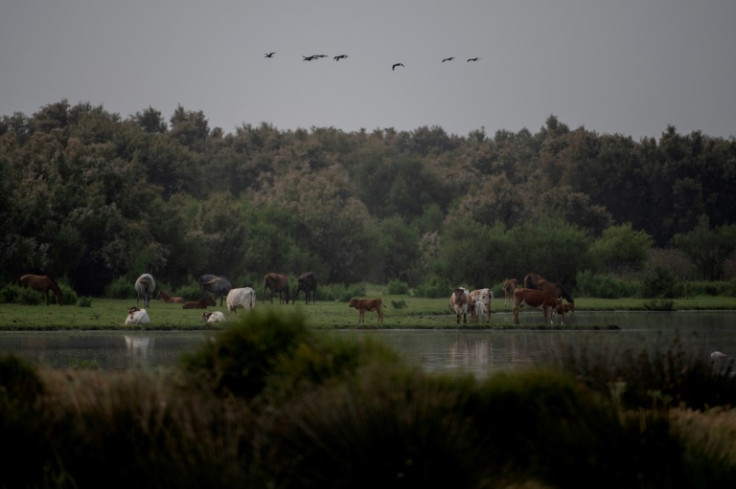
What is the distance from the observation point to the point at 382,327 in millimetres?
30875

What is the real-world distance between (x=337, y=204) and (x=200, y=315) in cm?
3860

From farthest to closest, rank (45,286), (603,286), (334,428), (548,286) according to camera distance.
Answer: (603,286) < (548,286) < (45,286) < (334,428)

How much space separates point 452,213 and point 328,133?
122ft

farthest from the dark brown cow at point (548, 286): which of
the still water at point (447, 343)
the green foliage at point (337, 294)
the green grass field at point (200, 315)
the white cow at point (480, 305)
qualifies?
the green foliage at point (337, 294)

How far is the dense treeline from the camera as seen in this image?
161ft

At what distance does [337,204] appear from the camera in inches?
2889

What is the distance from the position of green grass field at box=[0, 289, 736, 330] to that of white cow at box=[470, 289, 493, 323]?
478 mm

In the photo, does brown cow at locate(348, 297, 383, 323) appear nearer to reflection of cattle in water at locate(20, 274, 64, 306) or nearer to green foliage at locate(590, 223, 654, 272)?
reflection of cattle in water at locate(20, 274, 64, 306)

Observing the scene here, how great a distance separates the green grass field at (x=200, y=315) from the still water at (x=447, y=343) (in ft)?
3.52

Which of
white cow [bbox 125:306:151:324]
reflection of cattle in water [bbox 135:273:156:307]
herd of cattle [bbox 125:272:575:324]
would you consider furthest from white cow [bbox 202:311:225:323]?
reflection of cattle in water [bbox 135:273:156:307]

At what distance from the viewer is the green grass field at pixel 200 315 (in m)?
29.7

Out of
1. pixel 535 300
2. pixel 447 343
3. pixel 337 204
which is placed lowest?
pixel 447 343

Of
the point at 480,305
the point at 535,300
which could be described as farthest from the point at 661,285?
the point at 480,305

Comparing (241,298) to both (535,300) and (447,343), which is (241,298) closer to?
(535,300)
